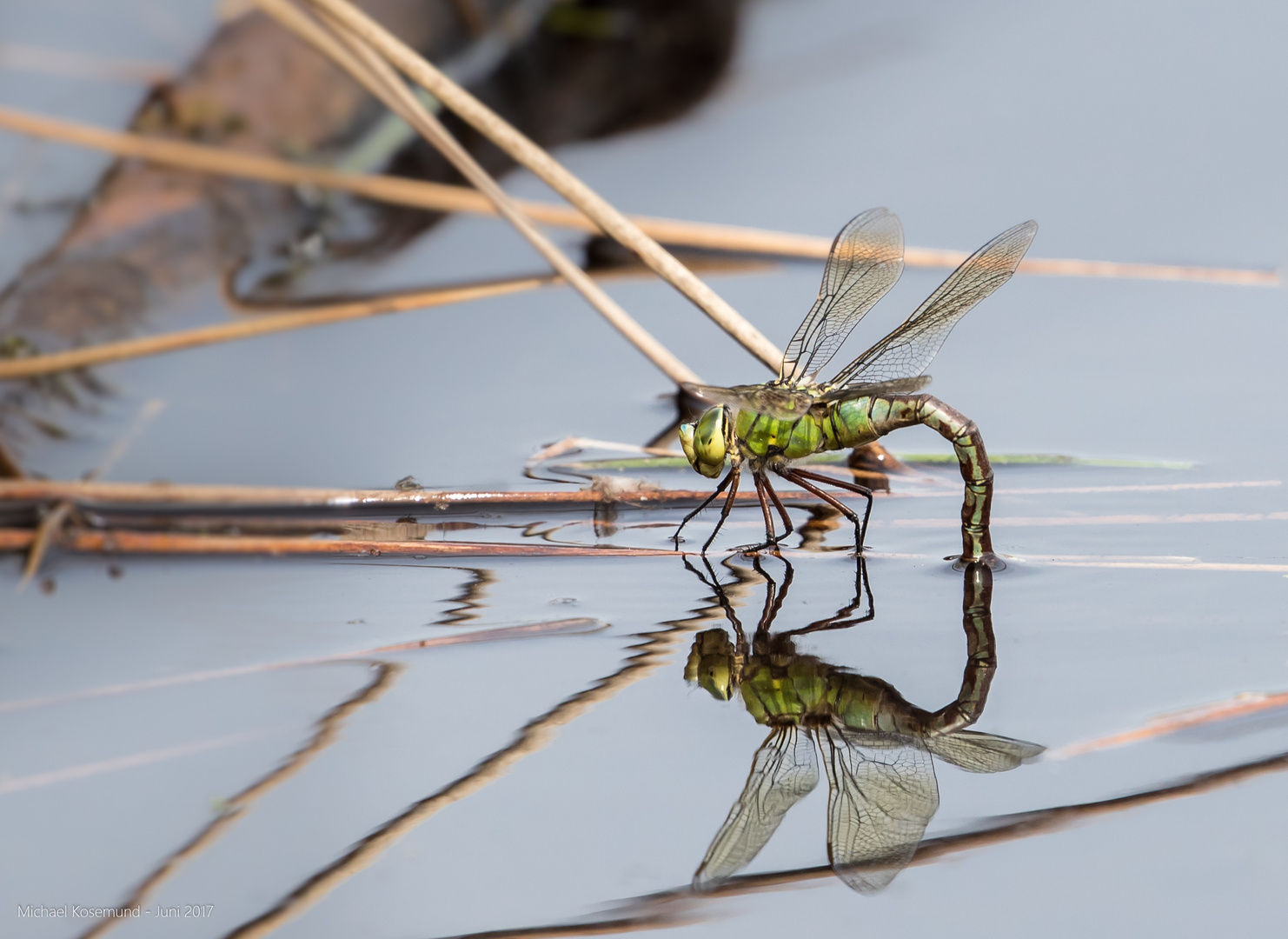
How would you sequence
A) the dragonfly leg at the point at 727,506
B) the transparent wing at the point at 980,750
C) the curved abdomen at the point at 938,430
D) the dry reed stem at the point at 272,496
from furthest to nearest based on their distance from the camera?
the dry reed stem at the point at 272,496 < the dragonfly leg at the point at 727,506 < the curved abdomen at the point at 938,430 < the transparent wing at the point at 980,750

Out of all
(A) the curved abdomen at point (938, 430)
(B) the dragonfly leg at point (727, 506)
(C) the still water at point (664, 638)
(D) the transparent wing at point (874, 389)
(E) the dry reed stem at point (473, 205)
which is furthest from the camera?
(E) the dry reed stem at point (473, 205)

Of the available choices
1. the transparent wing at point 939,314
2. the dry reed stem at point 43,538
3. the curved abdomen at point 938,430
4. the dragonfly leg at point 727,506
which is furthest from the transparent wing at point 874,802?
the dry reed stem at point 43,538

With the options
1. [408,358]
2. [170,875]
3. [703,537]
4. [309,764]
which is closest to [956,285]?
[703,537]

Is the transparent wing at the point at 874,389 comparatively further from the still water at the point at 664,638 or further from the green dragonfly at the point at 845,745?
the green dragonfly at the point at 845,745

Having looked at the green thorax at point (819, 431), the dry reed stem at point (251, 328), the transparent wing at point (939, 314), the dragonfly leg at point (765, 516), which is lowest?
the dragonfly leg at point (765, 516)

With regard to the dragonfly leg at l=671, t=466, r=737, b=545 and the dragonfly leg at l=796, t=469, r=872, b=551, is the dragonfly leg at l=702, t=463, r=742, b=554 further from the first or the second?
the dragonfly leg at l=796, t=469, r=872, b=551

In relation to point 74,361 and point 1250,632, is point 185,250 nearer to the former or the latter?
point 74,361

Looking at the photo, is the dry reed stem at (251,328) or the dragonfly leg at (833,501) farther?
the dry reed stem at (251,328)
